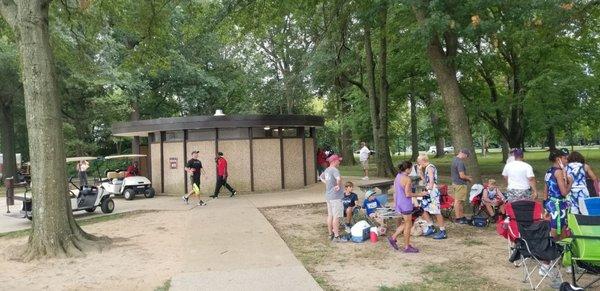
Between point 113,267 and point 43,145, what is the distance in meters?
2.69

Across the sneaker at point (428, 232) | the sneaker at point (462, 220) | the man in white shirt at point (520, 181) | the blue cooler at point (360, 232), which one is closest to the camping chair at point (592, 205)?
the man in white shirt at point (520, 181)

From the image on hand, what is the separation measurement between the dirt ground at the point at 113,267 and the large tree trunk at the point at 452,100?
653cm

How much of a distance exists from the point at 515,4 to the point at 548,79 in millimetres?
→ 7273

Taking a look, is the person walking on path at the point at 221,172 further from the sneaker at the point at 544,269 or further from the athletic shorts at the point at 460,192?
the sneaker at the point at 544,269

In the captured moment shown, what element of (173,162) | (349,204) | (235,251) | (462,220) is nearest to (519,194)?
(462,220)

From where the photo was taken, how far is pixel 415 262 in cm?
735

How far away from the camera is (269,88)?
123ft

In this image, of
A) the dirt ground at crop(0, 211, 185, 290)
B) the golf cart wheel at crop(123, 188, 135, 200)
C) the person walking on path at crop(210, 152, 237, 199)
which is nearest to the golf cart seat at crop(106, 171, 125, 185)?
the golf cart wheel at crop(123, 188, 135, 200)

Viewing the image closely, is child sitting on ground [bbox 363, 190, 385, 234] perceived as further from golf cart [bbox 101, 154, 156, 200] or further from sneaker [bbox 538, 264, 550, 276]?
golf cart [bbox 101, 154, 156, 200]

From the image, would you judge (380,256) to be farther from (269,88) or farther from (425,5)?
(269,88)

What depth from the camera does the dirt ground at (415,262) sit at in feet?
20.4

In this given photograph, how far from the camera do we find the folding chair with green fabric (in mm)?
5344

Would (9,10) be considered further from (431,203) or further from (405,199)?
(431,203)

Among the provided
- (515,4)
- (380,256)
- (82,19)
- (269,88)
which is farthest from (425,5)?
(269,88)
